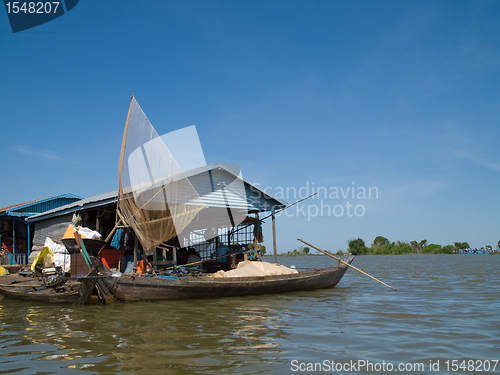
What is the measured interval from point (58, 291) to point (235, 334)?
592 cm

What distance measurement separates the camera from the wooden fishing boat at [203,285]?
941 centimetres

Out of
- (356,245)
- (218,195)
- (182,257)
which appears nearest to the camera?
(218,195)

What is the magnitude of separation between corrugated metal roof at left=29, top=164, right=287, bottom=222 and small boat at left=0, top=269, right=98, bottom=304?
3092mm

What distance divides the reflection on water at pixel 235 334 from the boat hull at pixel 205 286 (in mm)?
330

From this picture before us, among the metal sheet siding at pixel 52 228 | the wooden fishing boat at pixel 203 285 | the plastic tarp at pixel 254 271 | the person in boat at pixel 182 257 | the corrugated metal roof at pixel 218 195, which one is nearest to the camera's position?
the wooden fishing boat at pixel 203 285

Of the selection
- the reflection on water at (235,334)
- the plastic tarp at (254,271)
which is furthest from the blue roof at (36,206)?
the plastic tarp at (254,271)

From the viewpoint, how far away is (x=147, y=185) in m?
10.6

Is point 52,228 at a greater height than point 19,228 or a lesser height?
lesser

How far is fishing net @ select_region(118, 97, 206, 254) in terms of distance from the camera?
1019 centimetres

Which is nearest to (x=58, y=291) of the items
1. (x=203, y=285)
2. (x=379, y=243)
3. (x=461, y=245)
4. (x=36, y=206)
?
(x=203, y=285)

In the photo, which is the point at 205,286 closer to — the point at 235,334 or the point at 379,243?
the point at 235,334

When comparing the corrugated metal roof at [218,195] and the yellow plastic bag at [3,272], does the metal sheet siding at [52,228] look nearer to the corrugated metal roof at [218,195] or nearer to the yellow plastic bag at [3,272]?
the corrugated metal roof at [218,195]

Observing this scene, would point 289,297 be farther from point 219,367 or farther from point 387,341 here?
point 219,367

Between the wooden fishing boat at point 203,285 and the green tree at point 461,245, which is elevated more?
the wooden fishing boat at point 203,285
